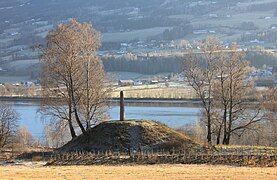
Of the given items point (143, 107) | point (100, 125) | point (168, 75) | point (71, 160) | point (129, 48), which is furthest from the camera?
point (129, 48)

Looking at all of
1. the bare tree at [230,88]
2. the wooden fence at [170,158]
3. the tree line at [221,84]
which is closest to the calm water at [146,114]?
the tree line at [221,84]

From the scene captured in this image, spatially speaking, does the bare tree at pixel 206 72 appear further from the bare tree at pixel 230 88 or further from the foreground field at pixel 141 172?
the foreground field at pixel 141 172

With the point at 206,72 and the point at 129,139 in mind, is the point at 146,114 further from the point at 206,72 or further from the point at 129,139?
the point at 129,139

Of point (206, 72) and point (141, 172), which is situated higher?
point (206, 72)

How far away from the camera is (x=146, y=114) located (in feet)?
277

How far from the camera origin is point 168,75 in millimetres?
125688

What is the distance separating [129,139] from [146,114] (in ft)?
161

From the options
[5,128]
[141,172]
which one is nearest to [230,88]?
[141,172]

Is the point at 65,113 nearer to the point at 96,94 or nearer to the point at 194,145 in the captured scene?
the point at 96,94

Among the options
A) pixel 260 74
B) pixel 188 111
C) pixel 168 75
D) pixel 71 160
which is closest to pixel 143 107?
pixel 188 111

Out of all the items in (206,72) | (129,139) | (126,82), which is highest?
(206,72)

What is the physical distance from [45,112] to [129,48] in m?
145

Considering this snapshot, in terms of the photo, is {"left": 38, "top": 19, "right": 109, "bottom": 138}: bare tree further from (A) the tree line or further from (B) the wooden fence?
(A) the tree line

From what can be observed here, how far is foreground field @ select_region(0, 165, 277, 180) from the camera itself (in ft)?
81.5
